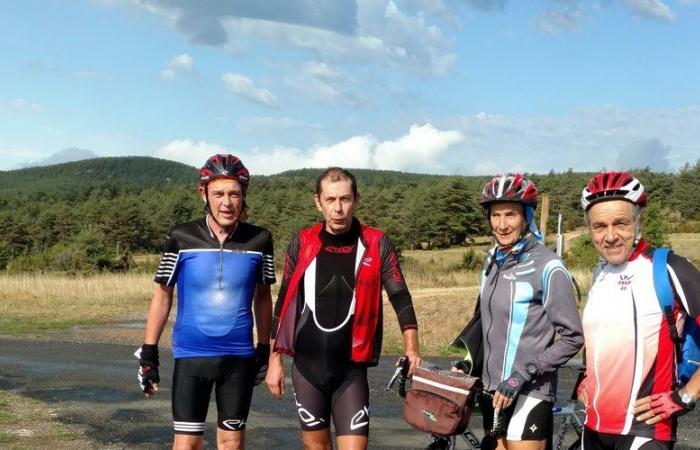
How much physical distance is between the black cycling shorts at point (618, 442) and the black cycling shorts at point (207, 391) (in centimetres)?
217

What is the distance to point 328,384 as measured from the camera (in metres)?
4.44

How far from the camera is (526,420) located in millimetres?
3750

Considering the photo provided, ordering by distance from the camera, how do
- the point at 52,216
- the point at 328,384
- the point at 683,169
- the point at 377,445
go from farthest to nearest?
the point at 52,216 → the point at 683,169 → the point at 377,445 → the point at 328,384

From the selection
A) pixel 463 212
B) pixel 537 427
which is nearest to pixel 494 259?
pixel 537 427

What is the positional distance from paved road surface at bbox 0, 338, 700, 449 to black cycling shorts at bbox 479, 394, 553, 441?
12.4 ft

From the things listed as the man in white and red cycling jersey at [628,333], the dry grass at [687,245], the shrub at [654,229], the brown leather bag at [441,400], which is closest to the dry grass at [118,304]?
the shrub at [654,229]

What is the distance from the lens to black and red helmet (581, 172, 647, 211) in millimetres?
3329

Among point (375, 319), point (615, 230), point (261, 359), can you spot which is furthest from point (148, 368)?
point (615, 230)

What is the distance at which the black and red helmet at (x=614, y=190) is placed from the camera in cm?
333

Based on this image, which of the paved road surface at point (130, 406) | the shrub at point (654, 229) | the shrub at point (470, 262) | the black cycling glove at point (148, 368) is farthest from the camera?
the shrub at point (470, 262)

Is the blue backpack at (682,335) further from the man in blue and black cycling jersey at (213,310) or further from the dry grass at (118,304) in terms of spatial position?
the dry grass at (118,304)

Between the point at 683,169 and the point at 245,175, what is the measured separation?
8889 centimetres

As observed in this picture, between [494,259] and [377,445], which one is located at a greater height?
[494,259]

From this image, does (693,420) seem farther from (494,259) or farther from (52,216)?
(52,216)
